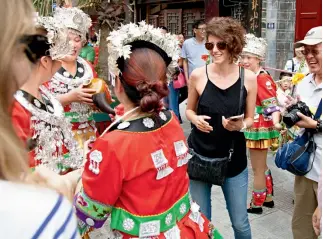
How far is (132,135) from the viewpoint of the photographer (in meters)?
1.78

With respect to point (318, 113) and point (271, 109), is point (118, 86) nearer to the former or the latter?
point (318, 113)

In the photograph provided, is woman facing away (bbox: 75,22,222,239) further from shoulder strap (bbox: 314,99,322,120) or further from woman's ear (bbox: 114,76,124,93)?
shoulder strap (bbox: 314,99,322,120)

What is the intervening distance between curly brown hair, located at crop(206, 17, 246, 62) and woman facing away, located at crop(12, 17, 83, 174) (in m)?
1.09

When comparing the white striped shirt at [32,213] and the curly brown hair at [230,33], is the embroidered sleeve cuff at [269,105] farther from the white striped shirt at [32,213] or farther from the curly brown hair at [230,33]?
the white striped shirt at [32,213]

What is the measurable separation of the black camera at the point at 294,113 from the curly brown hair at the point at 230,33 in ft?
1.92

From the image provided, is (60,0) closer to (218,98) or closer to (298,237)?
(218,98)

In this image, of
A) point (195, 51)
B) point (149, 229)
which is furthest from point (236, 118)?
point (195, 51)

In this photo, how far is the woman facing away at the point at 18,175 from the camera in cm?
78

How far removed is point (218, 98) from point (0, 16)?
213cm

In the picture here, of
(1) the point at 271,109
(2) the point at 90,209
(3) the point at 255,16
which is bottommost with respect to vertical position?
(2) the point at 90,209

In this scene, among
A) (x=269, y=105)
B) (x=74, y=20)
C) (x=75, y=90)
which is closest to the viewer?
(x=75, y=90)

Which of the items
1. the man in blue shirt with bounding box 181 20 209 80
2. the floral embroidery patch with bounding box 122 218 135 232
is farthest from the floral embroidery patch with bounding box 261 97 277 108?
the man in blue shirt with bounding box 181 20 209 80

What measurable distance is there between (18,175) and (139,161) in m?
0.93

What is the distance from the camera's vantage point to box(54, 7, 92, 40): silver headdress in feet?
11.3
